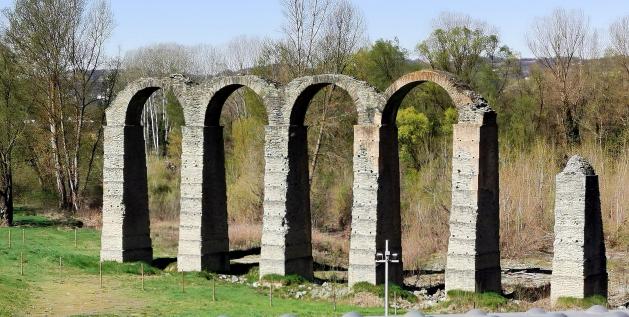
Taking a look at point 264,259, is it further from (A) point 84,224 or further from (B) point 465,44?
(B) point 465,44

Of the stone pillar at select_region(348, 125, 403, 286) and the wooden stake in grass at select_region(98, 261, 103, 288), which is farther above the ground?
the stone pillar at select_region(348, 125, 403, 286)

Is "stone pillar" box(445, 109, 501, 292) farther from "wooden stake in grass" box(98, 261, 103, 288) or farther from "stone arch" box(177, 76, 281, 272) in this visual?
"wooden stake in grass" box(98, 261, 103, 288)

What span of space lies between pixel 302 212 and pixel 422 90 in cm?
2156

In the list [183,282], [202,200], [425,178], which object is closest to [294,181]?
[202,200]

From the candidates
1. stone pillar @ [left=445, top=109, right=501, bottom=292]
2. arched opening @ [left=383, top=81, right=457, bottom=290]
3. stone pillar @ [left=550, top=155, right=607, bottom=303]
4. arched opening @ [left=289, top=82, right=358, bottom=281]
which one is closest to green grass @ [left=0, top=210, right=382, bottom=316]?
stone pillar @ [left=445, top=109, right=501, bottom=292]

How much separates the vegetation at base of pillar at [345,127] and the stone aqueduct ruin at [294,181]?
25.4 feet

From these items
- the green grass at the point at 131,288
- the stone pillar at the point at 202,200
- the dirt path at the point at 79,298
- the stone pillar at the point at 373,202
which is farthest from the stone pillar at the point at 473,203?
the dirt path at the point at 79,298

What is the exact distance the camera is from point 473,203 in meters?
25.2

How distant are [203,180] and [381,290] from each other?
22.0 ft

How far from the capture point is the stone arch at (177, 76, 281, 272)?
2962 centimetres

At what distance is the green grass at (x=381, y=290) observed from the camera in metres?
25.7

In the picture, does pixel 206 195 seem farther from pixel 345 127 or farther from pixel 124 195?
pixel 345 127

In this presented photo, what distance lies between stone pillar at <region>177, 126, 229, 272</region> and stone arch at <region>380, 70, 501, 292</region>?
707cm

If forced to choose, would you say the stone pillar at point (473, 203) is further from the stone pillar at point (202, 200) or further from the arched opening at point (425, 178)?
the stone pillar at point (202, 200)
